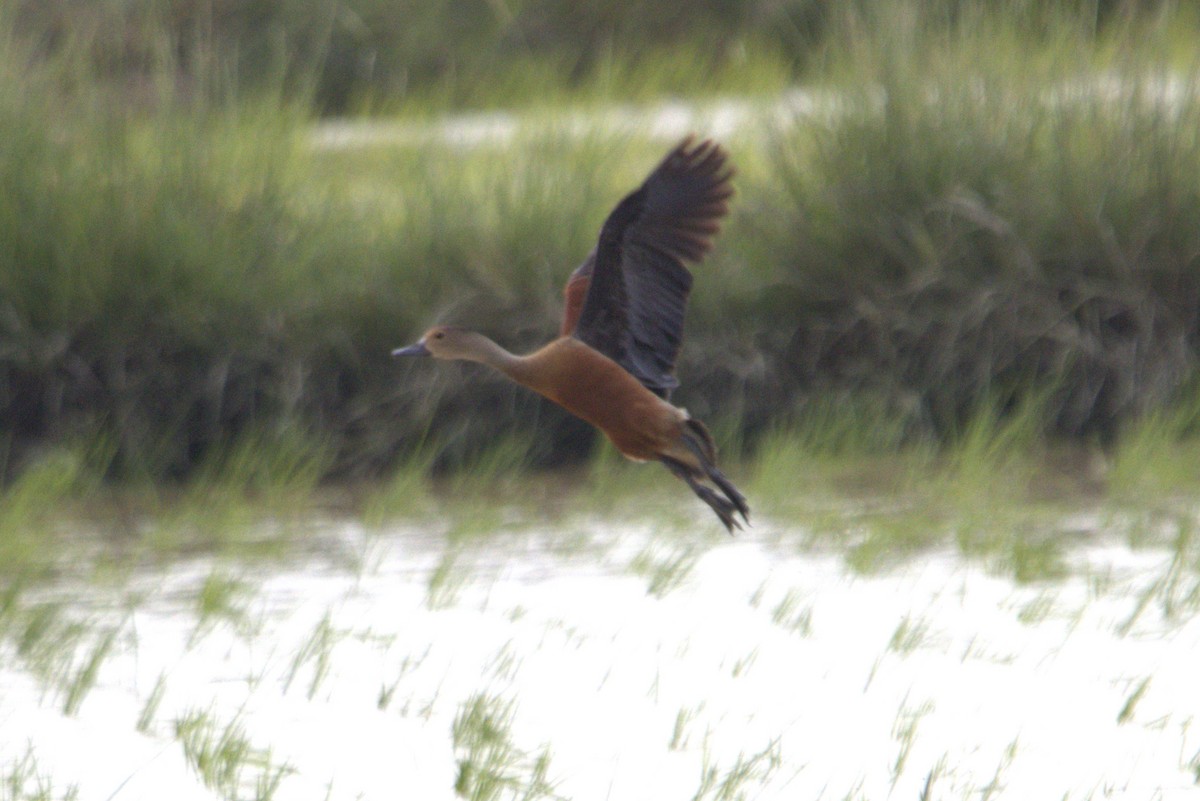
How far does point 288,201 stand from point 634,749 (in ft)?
9.27

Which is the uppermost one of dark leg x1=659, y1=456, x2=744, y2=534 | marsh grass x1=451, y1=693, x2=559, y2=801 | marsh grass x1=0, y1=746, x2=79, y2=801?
dark leg x1=659, y1=456, x2=744, y2=534

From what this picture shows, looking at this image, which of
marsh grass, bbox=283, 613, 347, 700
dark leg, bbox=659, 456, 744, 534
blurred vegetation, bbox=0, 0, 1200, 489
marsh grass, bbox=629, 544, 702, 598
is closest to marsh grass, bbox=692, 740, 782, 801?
dark leg, bbox=659, 456, 744, 534

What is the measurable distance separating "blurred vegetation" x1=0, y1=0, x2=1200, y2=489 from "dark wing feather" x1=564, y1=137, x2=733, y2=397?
1.77 metres

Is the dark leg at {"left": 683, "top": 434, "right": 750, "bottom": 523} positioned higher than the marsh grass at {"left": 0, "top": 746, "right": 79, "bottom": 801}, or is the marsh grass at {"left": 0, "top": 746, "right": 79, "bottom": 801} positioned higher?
the dark leg at {"left": 683, "top": 434, "right": 750, "bottom": 523}

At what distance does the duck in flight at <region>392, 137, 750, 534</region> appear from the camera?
9.16 ft

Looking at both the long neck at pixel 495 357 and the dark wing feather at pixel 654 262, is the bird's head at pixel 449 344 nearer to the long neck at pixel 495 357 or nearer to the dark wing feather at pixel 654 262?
the long neck at pixel 495 357

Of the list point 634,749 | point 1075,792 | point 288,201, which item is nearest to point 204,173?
point 288,201

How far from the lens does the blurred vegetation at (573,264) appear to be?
512 centimetres

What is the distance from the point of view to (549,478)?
16.9ft

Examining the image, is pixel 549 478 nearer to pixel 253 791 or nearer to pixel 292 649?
pixel 292 649

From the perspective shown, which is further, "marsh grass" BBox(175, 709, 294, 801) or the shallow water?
the shallow water

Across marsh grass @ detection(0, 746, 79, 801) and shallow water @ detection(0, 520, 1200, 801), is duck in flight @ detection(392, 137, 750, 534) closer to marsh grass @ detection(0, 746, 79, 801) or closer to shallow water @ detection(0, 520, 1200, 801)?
shallow water @ detection(0, 520, 1200, 801)

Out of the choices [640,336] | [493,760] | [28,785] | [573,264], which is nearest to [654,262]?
[640,336]

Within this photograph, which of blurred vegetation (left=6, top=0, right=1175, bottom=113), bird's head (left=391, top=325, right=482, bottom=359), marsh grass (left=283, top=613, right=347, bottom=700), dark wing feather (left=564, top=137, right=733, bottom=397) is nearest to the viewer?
bird's head (left=391, top=325, right=482, bottom=359)
